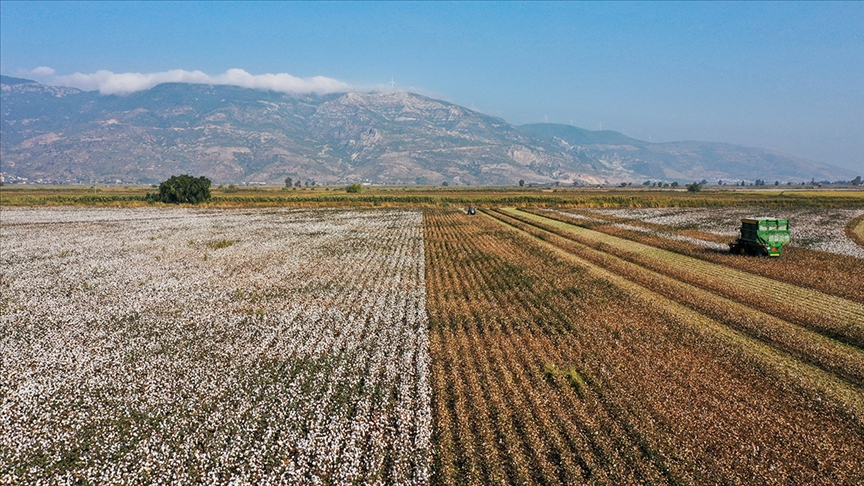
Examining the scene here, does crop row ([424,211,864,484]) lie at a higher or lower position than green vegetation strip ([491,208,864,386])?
lower

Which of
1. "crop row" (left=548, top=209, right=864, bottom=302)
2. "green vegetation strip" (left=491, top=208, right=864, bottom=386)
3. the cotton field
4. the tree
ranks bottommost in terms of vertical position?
the cotton field

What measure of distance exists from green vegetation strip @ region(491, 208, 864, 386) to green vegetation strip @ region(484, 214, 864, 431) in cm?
47

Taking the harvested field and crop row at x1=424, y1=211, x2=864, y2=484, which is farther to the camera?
the harvested field

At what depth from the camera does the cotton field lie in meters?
9.64

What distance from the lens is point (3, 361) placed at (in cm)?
1518

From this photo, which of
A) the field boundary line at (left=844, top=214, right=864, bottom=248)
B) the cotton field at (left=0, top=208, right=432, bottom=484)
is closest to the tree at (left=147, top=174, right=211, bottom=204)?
the cotton field at (left=0, top=208, right=432, bottom=484)

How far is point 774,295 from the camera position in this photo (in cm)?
2278

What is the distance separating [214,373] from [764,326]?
20459mm

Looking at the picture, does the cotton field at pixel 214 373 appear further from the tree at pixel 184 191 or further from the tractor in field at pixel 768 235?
the tree at pixel 184 191

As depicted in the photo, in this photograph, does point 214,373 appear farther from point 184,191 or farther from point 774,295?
point 184,191

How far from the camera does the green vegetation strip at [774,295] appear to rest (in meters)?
18.0

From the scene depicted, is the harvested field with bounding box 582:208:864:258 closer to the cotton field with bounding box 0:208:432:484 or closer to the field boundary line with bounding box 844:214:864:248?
the field boundary line with bounding box 844:214:864:248

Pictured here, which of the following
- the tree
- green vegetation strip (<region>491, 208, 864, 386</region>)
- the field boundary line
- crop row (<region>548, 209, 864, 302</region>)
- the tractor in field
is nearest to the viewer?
green vegetation strip (<region>491, 208, 864, 386</region>)

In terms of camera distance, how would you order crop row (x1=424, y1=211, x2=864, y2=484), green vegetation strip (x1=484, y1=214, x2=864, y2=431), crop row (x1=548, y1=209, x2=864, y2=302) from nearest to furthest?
crop row (x1=424, y1=211, x2=864, y2=484)
green vegetation strip (x1=484, y1=214, x2=864, y2=431)
crop row (x1=548, y1=209, x2=864, y2=302)
